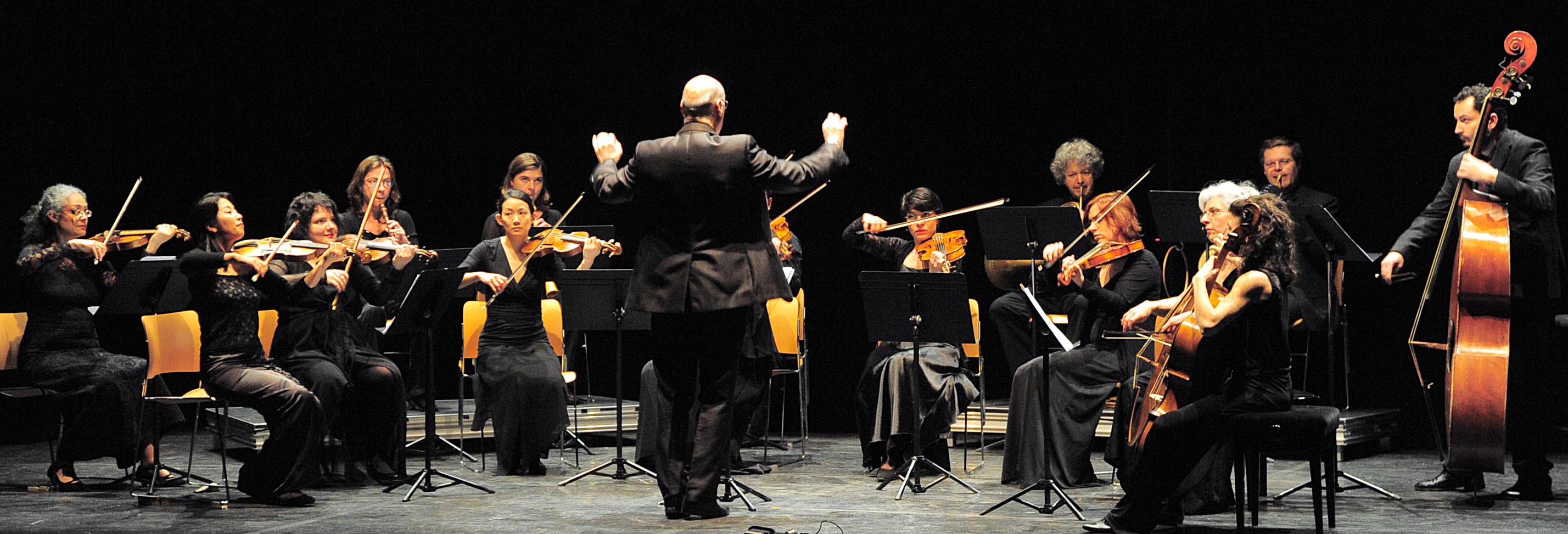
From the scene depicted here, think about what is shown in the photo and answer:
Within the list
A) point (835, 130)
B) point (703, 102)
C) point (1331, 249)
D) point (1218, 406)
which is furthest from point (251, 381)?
point (1331, 249)

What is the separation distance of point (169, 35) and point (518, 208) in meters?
2.72

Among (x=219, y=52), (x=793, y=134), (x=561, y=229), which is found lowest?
(x=561, y=229)

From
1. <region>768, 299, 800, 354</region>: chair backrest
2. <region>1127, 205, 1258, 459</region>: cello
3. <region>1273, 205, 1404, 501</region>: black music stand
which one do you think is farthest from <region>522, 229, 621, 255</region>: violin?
<region>1273, 205, 1404, 501</region>: black music stand

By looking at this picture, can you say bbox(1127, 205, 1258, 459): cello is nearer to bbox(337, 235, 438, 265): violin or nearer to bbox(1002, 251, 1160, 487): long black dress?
bbox(1002, 251, 1160, 487): long black dress

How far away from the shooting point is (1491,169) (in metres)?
4.43

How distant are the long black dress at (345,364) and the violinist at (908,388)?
1866 millimetres

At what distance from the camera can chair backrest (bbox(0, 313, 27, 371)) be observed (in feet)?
17.4

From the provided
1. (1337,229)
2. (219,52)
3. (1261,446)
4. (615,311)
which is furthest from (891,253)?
(219,52)

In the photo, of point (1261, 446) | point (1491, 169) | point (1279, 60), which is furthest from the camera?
point (1279, 60)

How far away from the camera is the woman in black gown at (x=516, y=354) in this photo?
547 centimetres

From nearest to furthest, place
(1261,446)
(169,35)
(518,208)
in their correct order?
(1261,446) < (518,208) < (169,35)

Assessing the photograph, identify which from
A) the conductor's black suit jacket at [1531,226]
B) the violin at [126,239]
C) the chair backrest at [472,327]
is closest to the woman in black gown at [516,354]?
the chair backrest at [472,327]

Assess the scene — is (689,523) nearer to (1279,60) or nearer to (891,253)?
(891,253)

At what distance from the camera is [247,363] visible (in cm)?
475
